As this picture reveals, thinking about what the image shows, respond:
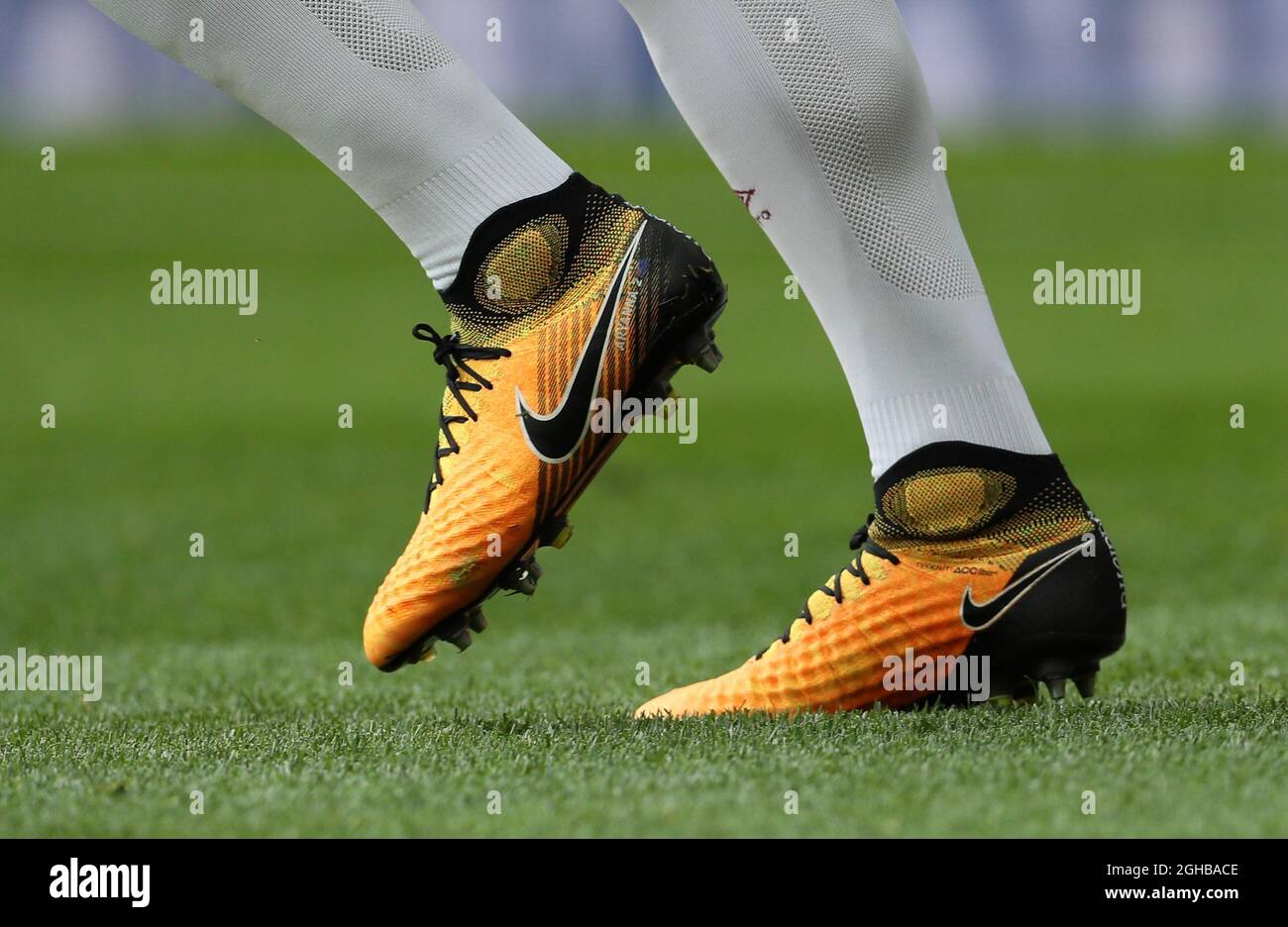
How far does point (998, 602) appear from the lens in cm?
158

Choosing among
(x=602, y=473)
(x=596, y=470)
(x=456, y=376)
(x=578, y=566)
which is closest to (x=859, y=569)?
(x=596, y=470)

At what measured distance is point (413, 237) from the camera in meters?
1.58

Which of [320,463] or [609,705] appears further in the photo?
[320,463]

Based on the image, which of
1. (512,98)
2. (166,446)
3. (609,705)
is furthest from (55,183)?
(609,705)

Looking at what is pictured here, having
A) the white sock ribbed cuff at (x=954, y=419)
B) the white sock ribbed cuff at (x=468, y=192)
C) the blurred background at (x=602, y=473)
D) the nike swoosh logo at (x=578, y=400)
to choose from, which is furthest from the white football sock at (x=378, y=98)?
the blurred background at (x=602, y=473)

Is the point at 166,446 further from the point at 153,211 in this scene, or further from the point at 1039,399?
the point at 153,211

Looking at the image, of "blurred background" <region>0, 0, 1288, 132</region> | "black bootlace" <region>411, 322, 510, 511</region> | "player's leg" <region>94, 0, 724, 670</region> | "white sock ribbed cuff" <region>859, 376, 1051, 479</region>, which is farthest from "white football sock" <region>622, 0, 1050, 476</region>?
"blurred background" <region>0, 0, 1288, 132</region>

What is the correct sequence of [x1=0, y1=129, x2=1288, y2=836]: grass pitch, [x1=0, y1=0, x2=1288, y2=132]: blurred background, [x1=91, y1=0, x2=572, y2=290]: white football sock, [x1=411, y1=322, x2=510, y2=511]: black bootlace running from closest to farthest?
1. [x1=0, y1=129, x2=1288, y2=836]: grass pitch
2. [x1=91, y1=0, x2=572, y2=290]: white football sock
3. [x1=411, y1=322, x2=510, y2=511]: black bootlace
4. [x1=0, y1=0, x2=1288, y2=132]: blurred background

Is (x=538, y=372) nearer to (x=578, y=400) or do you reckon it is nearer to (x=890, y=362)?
(x=578, y=400)

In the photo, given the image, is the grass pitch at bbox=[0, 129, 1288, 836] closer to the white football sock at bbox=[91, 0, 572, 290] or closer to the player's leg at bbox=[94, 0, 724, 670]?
the player's leg at bbox=[94, 0, 724, 670]

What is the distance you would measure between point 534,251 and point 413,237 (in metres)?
0.12

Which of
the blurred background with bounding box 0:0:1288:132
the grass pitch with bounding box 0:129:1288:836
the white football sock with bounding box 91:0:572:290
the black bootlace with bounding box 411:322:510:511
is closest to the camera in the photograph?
the grass pitch with bounding box 0:129:1288:836

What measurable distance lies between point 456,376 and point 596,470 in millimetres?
167

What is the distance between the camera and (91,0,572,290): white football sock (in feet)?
4.85
